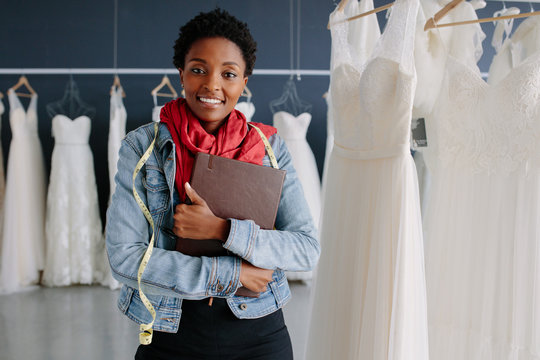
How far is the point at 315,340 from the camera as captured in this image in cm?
134

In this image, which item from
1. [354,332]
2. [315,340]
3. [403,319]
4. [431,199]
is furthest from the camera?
[431,199]

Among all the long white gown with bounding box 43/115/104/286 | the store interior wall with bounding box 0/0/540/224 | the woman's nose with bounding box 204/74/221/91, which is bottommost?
the long white gown with bounding box 43/115/104/286

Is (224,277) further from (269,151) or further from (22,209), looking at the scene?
(22,209)

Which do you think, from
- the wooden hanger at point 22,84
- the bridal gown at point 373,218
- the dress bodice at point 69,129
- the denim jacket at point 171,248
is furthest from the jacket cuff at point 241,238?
the wooden hanger at point 22,84

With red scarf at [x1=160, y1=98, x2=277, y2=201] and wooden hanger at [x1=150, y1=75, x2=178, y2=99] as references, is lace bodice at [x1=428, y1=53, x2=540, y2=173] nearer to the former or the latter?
red scarf at [x1=160, y1=98, x2=277, y2=201]

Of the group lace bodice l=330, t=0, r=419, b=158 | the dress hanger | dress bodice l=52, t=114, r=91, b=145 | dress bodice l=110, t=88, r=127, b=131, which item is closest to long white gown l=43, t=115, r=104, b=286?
dress bodice l=52, t=114, r=91, b=145

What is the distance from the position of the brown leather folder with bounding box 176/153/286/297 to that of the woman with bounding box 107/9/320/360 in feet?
0.09

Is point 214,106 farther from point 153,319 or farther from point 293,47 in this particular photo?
point 293,47

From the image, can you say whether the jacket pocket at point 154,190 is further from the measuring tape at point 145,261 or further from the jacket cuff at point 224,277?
the jacket cuff at point 224,277

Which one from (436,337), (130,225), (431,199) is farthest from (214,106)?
(436,337)

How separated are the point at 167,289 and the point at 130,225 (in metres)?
0.13

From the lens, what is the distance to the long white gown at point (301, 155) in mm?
3266

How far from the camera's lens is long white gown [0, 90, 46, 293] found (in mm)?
3135

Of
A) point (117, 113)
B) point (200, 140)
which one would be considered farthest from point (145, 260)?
point (117, 113)
